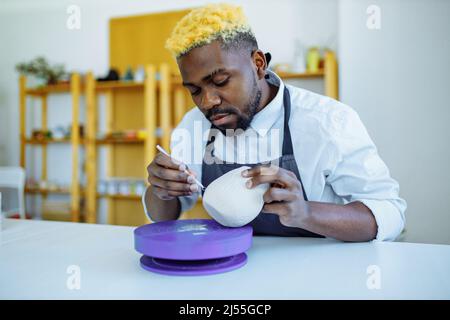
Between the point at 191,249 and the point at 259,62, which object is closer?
the point at 191,249

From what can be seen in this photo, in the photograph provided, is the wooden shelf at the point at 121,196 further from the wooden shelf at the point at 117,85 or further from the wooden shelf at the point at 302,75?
the wooden shelf at the point at 302,75

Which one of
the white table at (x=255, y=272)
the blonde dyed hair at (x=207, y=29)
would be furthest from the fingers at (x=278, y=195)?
the blonde dyed hair at (x=207, y=29)

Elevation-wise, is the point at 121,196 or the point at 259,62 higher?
the point at 259,62

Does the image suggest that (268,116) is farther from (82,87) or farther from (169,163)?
(82,87)

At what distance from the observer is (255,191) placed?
0.87 m

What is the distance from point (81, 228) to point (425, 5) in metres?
2.65

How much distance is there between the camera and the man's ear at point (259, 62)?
3.77 ft

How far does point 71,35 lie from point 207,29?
3.63 metres

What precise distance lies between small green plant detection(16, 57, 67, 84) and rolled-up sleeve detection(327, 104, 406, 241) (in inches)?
137

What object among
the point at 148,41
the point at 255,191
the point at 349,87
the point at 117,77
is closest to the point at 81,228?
the point at 255,191

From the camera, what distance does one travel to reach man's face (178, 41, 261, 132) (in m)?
1.01

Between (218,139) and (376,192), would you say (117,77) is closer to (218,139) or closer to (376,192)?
(218,139)

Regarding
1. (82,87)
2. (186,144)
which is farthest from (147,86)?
(186,144)

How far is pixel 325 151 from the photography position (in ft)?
3.80
